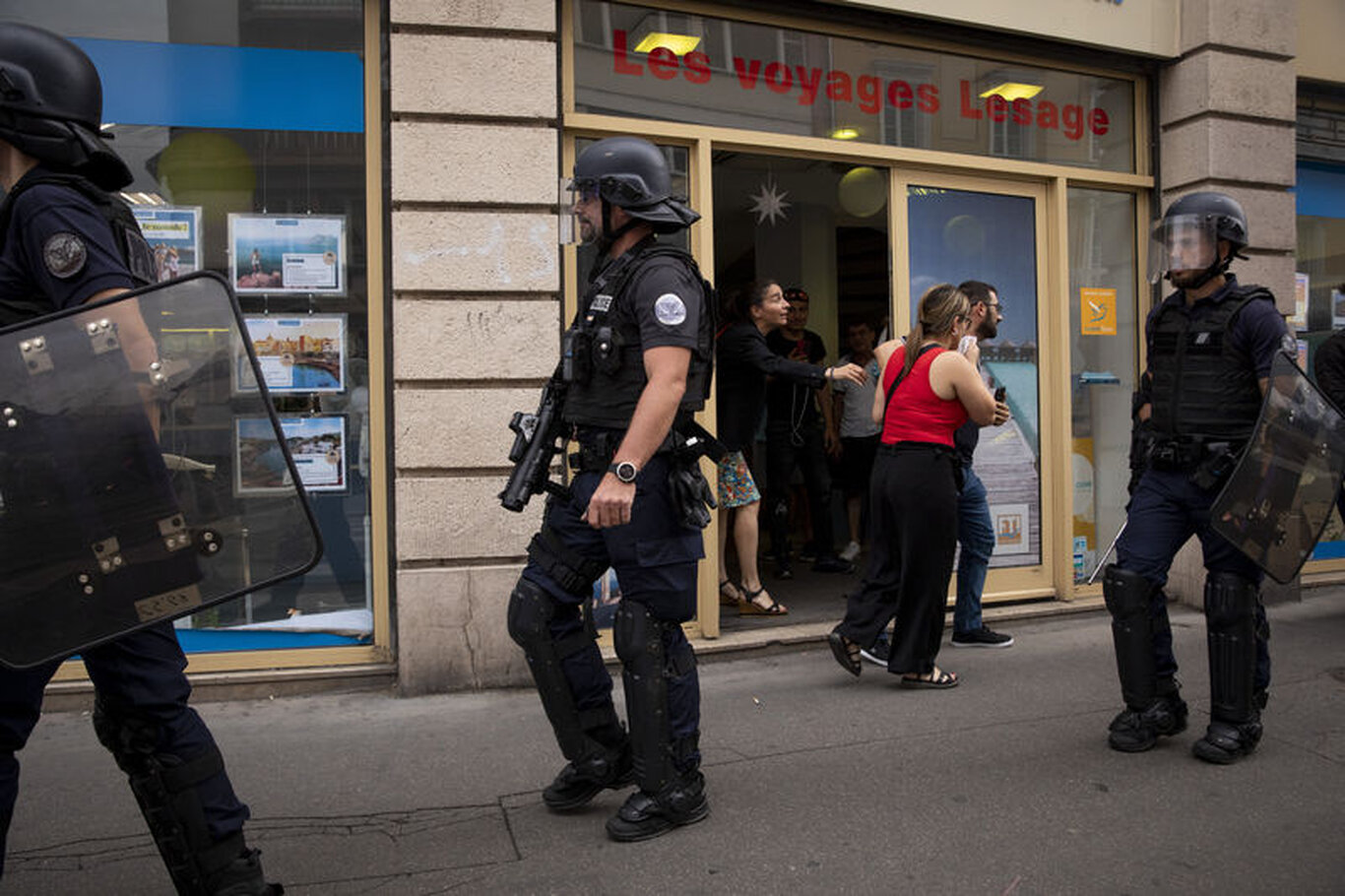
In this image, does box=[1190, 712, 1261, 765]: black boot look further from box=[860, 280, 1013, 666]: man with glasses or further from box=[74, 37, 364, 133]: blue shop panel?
box=[74, 37, 364, 133]: blue shop panel

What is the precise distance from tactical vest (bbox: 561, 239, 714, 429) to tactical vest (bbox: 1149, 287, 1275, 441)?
1.93m

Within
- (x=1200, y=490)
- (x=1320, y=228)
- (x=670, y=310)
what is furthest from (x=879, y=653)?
(x=1320, y=228)

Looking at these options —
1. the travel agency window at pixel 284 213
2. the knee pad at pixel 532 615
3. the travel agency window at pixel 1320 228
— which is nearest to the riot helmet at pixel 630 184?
the knee pad at pixel 532 615

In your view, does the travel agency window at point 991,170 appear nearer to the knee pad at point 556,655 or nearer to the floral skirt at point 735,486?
the floral skirt at point 735,486

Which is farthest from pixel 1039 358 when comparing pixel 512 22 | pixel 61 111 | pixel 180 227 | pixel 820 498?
pixel 61 111

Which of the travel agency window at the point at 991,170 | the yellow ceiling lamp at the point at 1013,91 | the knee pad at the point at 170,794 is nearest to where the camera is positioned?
the knee pad at the point at 170,794

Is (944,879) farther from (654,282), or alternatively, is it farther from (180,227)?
(180,227)

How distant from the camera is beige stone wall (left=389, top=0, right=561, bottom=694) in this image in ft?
16.5

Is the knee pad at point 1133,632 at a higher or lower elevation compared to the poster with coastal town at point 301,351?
lower

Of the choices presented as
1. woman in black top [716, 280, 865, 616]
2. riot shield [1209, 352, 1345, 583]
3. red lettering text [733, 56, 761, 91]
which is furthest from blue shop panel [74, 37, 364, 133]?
riot shield [1209, 352, 1345, 583]

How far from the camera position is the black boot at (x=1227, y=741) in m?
3.91

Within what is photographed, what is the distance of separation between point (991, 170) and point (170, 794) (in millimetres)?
5633

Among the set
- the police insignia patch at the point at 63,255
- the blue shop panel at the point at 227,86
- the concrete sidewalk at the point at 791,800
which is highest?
the blue shop panel at the point at 227,86

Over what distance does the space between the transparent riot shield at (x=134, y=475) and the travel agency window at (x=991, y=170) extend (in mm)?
3434
